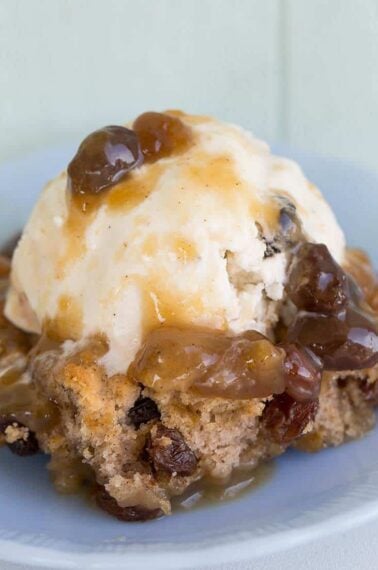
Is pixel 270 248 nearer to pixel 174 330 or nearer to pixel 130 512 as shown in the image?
pixel 174 330

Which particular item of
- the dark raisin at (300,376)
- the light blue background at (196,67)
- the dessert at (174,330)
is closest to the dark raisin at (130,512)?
the dessert at (174,330)

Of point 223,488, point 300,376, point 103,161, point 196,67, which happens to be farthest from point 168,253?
point 196,67

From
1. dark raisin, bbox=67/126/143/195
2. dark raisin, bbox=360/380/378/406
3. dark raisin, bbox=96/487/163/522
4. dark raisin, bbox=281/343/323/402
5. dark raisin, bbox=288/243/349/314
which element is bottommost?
dark raisin, bbox=96/487/163/522

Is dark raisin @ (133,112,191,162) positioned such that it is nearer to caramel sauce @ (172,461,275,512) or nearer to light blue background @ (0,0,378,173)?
caramel sauce @ (172,461,275,512)

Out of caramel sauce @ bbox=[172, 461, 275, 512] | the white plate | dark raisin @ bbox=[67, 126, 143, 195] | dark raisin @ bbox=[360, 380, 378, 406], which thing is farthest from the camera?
dark raisin @ bbox=[360, 380, 378, 406]

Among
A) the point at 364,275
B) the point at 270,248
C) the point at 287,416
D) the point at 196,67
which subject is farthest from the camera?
the point at 196,67

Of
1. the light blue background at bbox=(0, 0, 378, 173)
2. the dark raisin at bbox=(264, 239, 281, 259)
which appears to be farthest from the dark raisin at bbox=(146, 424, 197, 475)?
the light blue background at bbox=(0, 0, 378, 173)

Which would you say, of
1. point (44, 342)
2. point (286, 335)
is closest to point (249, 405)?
point (286, 335)
